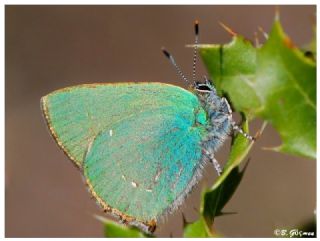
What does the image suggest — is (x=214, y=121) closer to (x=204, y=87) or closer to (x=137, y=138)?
(x=204, y=87)

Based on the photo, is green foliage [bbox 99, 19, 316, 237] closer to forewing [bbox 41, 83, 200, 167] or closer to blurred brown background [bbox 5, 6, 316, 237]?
forewing [bbox 41, 83, 200, 167]

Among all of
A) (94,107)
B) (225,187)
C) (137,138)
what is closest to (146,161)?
(137,138)

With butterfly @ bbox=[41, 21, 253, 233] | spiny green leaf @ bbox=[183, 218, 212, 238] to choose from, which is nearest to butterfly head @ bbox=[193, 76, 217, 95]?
butterfly @ bbox=[41, 21, 253, 233]

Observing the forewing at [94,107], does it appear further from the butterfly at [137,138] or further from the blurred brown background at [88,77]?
the blurred brown background at [88,77]

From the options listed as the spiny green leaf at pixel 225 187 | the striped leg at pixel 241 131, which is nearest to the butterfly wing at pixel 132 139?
the striped leg at pixel 241 131

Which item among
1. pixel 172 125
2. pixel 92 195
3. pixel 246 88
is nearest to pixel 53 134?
pixel 92 195
